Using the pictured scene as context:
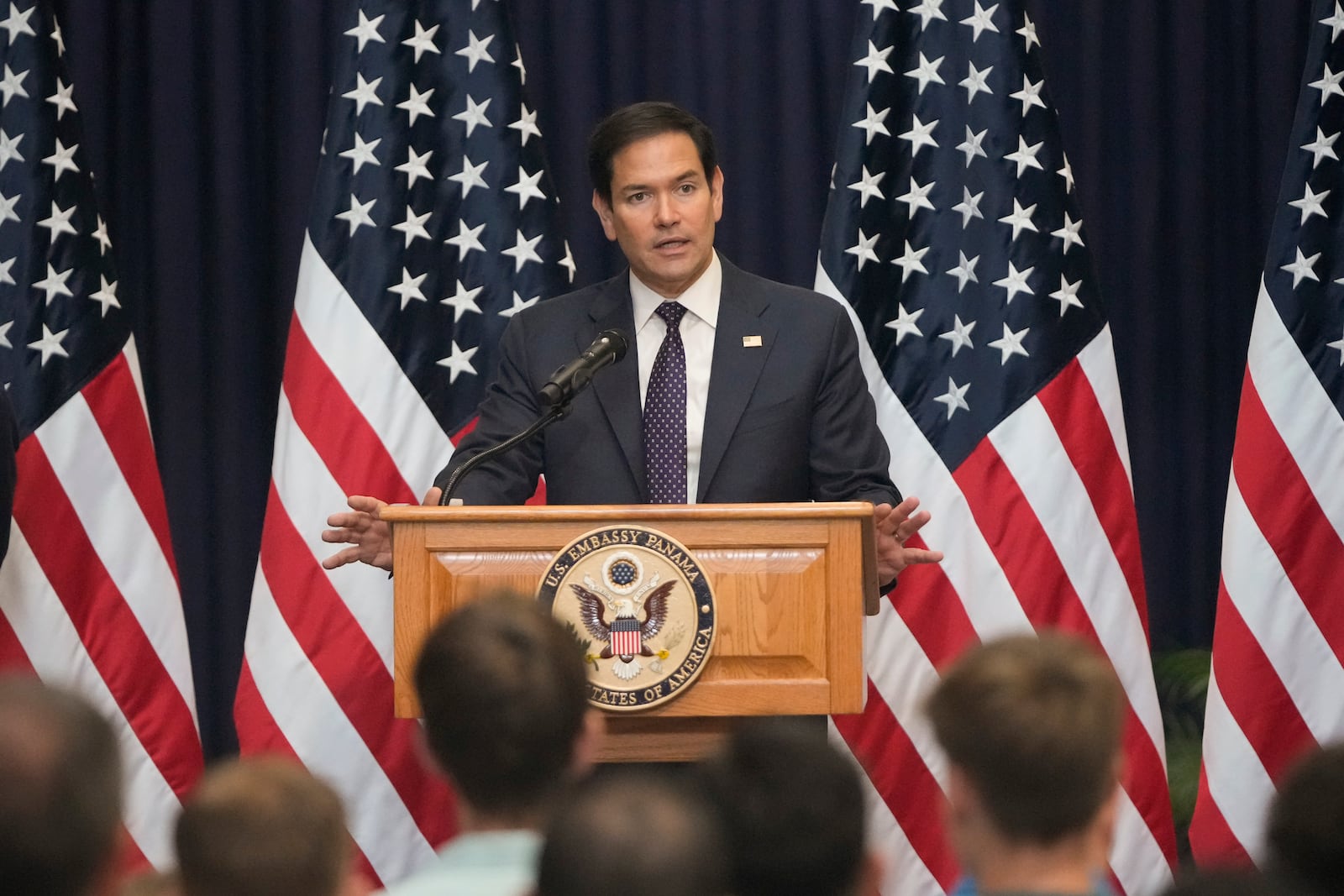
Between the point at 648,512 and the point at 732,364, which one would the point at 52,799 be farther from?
the point at 732,364

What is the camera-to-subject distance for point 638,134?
3.44m

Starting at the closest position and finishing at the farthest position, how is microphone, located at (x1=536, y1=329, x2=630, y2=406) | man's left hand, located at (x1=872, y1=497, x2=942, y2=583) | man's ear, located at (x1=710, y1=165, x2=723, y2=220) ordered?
microphone, located at (x1=536, y1=329, x2=630, y2=406), man's left hand, located at (x1=872, y1=497, x2=942, y2=583), man's ear, located at (x1=710, y1=165, x2=723, y2=220)

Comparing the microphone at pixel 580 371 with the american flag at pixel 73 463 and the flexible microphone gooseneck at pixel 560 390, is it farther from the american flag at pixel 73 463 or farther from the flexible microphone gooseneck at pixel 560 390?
the american flag at pixel 73 463

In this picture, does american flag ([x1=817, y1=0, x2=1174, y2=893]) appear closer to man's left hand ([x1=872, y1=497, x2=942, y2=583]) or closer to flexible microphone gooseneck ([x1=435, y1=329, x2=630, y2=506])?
man's left hand ([x1=872, y1=497, x2=942, y2=583])

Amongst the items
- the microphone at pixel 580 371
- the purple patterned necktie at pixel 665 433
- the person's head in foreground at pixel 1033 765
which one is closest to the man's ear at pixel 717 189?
the purple patterned necktie at pixel 665 433

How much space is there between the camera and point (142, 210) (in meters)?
5.06

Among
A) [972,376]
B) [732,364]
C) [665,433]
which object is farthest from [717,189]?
[972,376]

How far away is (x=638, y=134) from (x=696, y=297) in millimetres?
368

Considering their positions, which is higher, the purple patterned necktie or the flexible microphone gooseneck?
the flexible microphone gooseneck

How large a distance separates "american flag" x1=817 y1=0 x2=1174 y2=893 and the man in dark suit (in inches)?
40.9

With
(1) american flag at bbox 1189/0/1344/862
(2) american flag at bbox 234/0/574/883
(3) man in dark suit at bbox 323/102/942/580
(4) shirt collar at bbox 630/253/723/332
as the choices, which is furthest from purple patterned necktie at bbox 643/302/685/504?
(1) american flag at bbox 1189/0/1344/862

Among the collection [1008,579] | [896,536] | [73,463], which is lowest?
[1008,579]

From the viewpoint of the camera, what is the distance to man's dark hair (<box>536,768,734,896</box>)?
49.6 inches

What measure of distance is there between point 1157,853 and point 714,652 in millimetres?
2110
